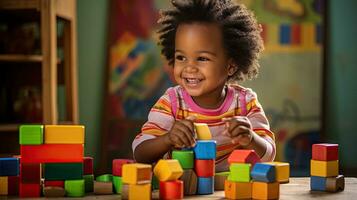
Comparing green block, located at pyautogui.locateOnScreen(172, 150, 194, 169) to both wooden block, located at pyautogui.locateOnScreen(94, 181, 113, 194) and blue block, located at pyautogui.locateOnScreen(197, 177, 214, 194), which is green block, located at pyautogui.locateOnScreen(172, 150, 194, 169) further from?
wooden block, located at pyautogui.locateOnScreen(94, 181, 113, 194)

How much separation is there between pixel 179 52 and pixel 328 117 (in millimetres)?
2162

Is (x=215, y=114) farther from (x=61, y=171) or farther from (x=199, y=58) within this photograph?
(x=61, y=171)

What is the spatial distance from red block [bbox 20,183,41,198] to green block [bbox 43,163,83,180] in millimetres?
27

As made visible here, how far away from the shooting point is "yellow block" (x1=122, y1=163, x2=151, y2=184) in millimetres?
960

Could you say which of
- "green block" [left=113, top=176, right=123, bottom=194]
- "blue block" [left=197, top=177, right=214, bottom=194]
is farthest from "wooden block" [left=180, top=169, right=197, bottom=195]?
"green block" [left=113, top=176, right=123, bottom=194]

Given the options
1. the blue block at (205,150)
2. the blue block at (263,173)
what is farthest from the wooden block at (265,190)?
the blue block at (205,150)

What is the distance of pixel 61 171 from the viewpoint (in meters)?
1.07

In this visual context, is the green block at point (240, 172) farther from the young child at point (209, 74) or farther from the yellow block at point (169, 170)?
the young child at point (209, 74)

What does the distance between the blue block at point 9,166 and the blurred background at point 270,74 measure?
217 centimetres

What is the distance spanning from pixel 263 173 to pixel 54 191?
37 cm

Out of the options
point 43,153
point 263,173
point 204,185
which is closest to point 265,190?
point 263,173

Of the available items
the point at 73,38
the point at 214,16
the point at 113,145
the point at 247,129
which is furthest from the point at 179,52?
the point at 113,145

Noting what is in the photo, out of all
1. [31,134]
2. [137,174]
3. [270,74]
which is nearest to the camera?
[137,174]

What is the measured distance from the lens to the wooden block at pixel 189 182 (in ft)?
3.55
